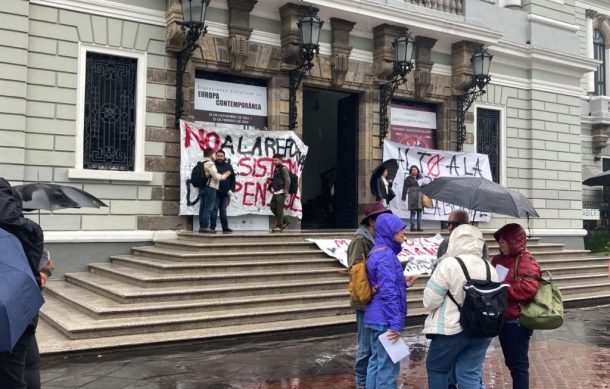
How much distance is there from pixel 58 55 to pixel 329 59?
6473mm

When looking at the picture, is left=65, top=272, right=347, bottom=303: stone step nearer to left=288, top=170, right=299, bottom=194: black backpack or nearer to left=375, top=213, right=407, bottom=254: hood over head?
left=288, top=170, right=299, bottom=194: black backpack

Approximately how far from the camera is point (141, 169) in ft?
41.8

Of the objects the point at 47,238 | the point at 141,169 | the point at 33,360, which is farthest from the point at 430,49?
the point at 33,360

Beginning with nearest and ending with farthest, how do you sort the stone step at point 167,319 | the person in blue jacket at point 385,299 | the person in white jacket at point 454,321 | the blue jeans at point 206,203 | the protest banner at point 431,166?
1. the person in white jacket at point 454,321
2. the person in blue jacket at point 385,299
3. the stone step at point 167,319
4. the blue jeans at point 206,203
5. the protest banner at point 431,166

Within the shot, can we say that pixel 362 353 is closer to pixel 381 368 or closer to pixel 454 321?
pixel 381 368

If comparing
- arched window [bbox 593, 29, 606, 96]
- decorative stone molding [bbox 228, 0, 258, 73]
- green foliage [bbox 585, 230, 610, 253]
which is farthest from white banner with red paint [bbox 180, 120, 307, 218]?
arched window [bbox 593, 29, 606, 96]

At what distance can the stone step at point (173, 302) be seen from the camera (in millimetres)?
8719

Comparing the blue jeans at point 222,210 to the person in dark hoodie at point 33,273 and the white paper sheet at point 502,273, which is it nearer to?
the white paper sheet at point 502,273

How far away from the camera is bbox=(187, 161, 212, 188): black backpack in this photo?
12086 mm

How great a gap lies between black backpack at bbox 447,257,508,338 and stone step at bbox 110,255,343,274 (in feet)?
20.7

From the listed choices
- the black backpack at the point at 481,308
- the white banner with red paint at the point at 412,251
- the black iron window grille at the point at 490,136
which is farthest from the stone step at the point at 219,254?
the black iron window grille at the point at 490,136

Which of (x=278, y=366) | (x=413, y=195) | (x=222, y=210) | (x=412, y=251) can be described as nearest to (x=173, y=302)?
Result: (x=278, y=366)

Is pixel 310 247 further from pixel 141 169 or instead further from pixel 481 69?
pixel 481 69

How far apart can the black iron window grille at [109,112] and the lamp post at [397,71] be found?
652cm
